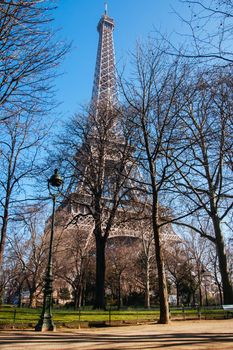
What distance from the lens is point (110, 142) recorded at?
20.5 meters

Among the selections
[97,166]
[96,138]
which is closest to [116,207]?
[97,166]

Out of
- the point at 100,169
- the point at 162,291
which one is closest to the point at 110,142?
the point at 100,169

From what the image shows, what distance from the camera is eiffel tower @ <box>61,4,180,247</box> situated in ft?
67.3

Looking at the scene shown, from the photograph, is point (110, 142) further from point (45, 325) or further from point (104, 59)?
point (104, 59)

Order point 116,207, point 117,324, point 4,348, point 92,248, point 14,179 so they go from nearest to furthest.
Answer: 1. point 4,348
2. point 117,324
3. point 14,179
4. point 116,207
5. point 92,248

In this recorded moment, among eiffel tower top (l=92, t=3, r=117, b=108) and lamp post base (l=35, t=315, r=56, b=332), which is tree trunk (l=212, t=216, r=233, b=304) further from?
eiffel tower top (l=92, t=3, r=117, b=108)

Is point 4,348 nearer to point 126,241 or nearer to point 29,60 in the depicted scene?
point 29,60

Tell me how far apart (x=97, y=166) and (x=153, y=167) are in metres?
6.79

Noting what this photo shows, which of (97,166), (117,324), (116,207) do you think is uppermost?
(97,166)

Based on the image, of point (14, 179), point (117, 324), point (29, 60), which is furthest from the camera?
point (14, 179)

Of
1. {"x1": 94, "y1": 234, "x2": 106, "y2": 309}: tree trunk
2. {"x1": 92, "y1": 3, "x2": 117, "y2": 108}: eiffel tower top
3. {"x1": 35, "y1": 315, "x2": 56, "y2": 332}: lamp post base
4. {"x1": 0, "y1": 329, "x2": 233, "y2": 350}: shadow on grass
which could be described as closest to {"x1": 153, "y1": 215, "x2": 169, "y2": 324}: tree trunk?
{"x1": 35, "y1": 315, "x2": 56, "y2": 332}: lamp post base

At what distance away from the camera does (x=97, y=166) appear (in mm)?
20891

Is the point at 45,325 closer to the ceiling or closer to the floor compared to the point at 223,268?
closer to the floor

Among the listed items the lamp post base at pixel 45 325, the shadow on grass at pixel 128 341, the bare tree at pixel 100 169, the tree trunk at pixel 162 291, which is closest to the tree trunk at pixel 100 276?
the bare tree at pixel 100 169
